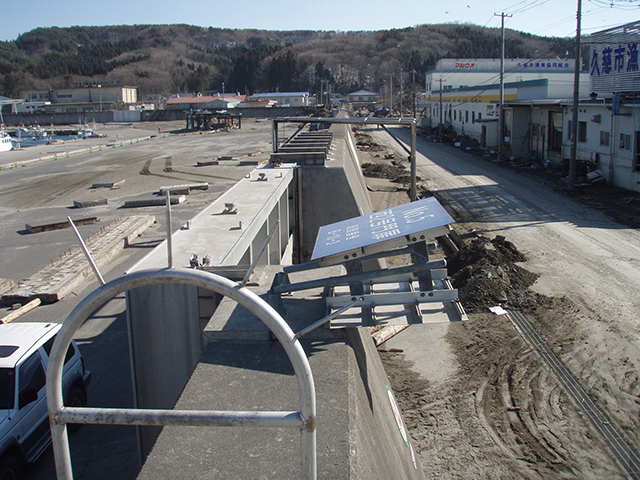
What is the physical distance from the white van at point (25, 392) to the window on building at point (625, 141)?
87.5ft

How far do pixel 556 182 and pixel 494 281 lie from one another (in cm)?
1881

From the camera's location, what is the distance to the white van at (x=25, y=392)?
7.02m

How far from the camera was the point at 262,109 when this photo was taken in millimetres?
117375

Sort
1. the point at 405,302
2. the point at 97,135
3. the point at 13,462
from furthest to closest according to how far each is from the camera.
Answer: the point at 97,135 < the point at 13,462 < the point at 405,302

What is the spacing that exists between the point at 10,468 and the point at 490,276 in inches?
450

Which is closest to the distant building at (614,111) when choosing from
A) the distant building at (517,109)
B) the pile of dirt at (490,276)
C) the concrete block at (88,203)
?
the distant building at (517,109)

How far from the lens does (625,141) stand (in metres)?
26.9

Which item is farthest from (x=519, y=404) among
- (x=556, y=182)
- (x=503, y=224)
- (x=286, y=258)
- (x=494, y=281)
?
(x=556, y=182)

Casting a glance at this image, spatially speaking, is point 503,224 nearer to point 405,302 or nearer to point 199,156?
point 405,302

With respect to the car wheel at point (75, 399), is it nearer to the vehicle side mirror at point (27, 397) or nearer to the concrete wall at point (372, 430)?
the vehicle side mirror at point (27, 397)

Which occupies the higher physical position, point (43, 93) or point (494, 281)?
point (43, 93)

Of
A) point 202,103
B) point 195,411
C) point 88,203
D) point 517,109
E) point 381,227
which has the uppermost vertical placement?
point 202,103

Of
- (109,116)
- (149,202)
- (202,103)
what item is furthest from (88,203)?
(202,103)

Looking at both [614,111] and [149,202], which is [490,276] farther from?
[149,202]
